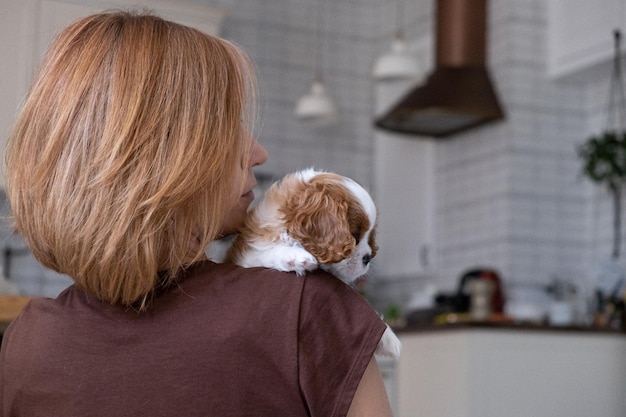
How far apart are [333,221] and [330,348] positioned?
20cm

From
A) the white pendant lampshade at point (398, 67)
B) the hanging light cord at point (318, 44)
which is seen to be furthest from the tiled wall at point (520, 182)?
the hanging light cord at point (318, 44)

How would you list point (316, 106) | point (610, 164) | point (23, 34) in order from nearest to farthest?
1. point (23, 34)
2. point (610, 164)
3. point (316, 106)

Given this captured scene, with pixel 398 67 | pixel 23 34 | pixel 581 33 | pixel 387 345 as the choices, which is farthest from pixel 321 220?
pixel 581 33

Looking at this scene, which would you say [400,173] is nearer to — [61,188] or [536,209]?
[536,209]

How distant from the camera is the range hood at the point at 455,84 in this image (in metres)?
4.67

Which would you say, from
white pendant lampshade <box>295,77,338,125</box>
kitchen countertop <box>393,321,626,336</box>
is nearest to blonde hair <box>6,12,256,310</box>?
kitchen countertop <box>393,321,626,336</box>

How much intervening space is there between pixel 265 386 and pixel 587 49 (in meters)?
3.89

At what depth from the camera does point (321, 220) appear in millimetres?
1092

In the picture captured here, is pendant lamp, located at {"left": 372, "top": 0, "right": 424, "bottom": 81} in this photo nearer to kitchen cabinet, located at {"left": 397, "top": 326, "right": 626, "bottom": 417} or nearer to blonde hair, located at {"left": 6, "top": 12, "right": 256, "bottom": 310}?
kitchen cabinet, located at {"left": 397, "top": 326, "right": 626, "bottom": 417}

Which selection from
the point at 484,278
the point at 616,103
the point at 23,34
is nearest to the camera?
the point at 23,34

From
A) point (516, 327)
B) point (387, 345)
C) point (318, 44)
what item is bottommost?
point (516, 327)

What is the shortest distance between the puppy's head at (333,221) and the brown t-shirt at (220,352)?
11cm

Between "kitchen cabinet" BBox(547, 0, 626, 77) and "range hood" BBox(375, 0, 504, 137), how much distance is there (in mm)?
330

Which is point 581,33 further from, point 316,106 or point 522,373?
point 522,373
